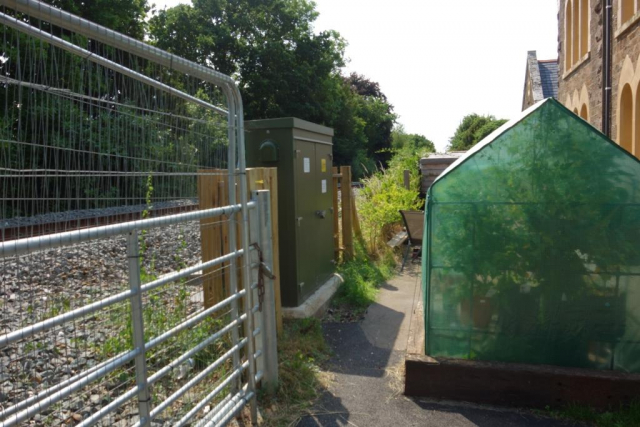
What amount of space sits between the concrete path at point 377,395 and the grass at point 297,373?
10 cm

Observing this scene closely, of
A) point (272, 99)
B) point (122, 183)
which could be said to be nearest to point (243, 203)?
point (122, 183)

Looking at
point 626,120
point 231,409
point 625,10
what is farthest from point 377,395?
point 625,10

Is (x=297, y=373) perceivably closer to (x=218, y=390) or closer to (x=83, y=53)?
(x=218, y=390)

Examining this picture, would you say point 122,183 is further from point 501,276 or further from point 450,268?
point 501,276

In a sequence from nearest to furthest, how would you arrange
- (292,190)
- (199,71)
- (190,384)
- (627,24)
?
(190,384), (199,71), (292,190), (627,24)

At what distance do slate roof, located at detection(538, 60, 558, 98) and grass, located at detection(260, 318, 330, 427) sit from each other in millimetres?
19314

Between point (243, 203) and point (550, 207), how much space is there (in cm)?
231

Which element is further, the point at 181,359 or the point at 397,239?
the point at 397,239

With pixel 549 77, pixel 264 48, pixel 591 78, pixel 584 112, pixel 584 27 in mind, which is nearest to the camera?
pixel 591 78

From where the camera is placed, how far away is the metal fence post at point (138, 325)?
254cm

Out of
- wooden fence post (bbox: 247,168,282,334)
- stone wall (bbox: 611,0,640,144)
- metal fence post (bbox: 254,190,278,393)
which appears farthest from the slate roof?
metal fence post (bbox: 254,190,278,393)

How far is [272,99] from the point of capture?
3694 cm

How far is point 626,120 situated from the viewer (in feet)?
27.8

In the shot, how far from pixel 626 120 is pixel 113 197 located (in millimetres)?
8316
